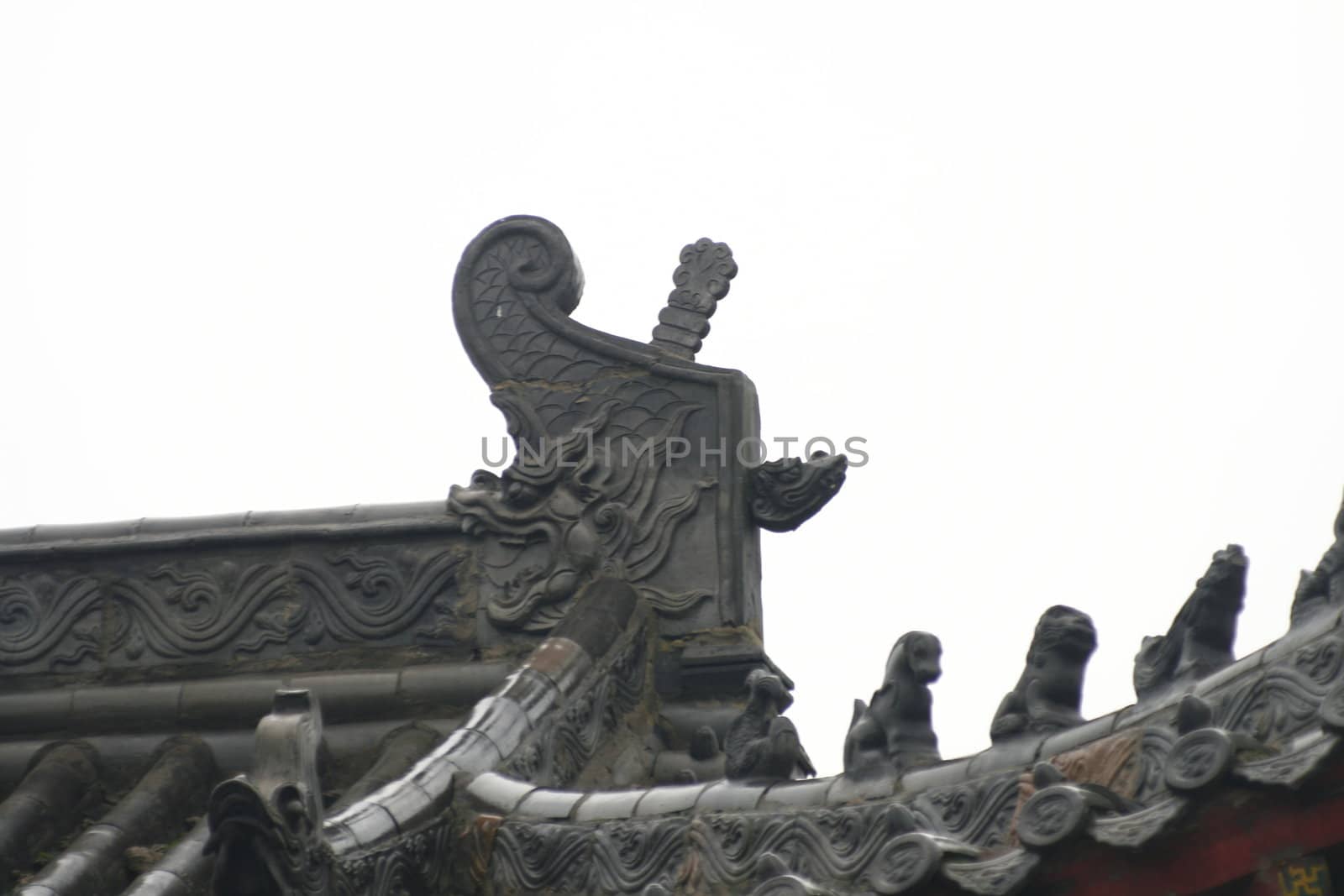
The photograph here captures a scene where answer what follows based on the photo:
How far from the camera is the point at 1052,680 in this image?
8836 mm

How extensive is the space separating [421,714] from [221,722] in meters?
1.04

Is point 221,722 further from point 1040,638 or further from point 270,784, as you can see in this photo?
point 1040,638

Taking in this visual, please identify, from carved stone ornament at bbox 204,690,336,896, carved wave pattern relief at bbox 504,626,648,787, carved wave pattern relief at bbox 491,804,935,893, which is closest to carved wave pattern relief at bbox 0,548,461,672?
carved wave pattern relief at bbox 504,626,648,787

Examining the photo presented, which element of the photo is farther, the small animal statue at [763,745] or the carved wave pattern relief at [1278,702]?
the small animal statue at [763,745]

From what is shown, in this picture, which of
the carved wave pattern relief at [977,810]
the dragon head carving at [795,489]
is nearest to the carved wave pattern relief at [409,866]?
the carved wave pattern relief at [977,810]

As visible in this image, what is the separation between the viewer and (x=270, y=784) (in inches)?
380

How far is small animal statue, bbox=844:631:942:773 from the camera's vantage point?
9.13 metres

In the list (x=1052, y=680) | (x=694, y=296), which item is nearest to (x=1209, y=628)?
(x=1052, y=680)

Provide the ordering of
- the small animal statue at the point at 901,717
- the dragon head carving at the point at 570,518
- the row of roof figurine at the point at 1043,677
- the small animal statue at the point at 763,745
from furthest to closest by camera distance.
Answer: the dragon head carving at the point at 570,518, the small animal statue at the point at 763,745, the small animal statue at the point at 901,717, the row of roof figurine at the point at 1043,677

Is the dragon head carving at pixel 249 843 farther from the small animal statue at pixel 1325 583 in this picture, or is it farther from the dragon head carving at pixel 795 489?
the dragon head carving at pixel 795 489

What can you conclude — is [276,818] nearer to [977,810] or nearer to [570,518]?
[977,810]

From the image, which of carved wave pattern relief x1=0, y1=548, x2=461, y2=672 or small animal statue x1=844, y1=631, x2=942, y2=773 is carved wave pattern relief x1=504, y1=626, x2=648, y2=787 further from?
small animal statue x1=844, y1=631, x2=942, y2=773

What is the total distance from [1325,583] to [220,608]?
7.03m

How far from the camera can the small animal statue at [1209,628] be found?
27.7 feet
